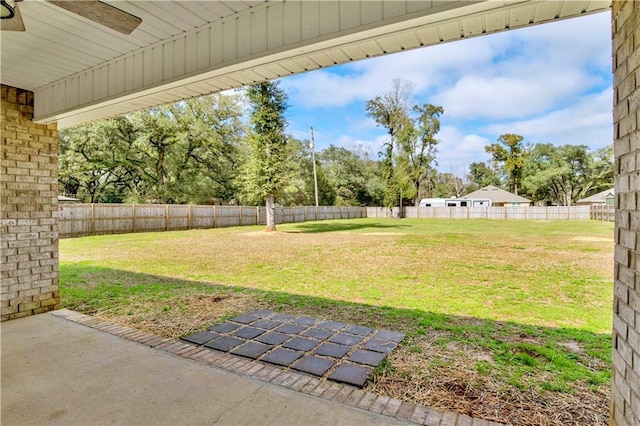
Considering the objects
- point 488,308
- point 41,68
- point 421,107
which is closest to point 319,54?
point 41,68

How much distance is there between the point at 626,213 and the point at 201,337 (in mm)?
3024

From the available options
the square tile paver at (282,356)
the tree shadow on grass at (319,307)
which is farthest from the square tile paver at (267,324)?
the square tile paver at (282,356)

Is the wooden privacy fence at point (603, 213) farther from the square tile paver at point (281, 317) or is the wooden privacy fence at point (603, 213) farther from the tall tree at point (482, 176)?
the square tile paver at point (281, 317)

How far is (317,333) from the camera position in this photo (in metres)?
3.09

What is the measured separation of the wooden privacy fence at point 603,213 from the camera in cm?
2068

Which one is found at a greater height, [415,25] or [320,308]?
[415,25]

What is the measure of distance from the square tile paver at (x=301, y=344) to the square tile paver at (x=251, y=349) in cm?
17

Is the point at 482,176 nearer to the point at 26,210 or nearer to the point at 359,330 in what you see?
the point at 359,330

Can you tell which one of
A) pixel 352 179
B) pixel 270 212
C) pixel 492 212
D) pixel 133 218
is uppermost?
pixel 352 179

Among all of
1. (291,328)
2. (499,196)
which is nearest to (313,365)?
(291,328)

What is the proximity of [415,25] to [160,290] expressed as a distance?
4.63 meters

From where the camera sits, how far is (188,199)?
20156 millimetres

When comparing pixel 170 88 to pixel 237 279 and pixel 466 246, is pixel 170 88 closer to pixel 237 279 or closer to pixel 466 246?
pixel 237 279

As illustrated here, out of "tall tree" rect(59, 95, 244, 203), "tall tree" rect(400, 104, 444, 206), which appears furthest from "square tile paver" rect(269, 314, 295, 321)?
"tall tree" rect(400, 104, 444, 206)
